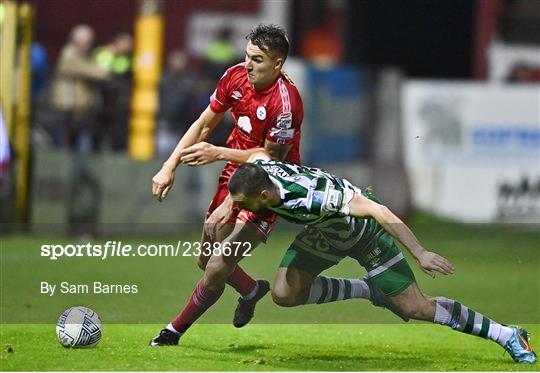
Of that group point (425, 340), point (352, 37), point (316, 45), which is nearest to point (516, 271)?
point (425, 340)

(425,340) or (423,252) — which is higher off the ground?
(423,252)

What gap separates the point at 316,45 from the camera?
96.0 feet

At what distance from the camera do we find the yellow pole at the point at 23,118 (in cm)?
1773

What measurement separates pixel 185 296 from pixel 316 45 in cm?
1830

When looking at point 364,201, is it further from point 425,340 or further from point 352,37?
point 352,37

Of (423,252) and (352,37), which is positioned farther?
(352,37)

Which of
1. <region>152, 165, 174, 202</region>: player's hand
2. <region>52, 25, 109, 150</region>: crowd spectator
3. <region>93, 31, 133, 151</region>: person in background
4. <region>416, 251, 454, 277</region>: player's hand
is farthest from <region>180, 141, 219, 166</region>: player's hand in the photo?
<region>93, 31, 133, 151</region>: person in background

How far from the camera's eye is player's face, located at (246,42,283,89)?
9.95 m

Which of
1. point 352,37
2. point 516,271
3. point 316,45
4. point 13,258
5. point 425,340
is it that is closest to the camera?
point 425,340

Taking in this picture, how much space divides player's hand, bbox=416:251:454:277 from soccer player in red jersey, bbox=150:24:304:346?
4.29 feet

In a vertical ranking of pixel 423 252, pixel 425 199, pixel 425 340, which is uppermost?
pixel 423 252

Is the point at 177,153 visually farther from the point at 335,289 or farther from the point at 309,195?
the point at 335,289

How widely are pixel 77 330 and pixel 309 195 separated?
202 cm

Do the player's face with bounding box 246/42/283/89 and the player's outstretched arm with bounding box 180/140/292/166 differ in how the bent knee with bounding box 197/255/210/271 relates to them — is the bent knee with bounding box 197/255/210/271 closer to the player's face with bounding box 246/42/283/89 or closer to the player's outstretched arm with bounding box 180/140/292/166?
the player's outstretched arm with bounding box 180/140/292/166
